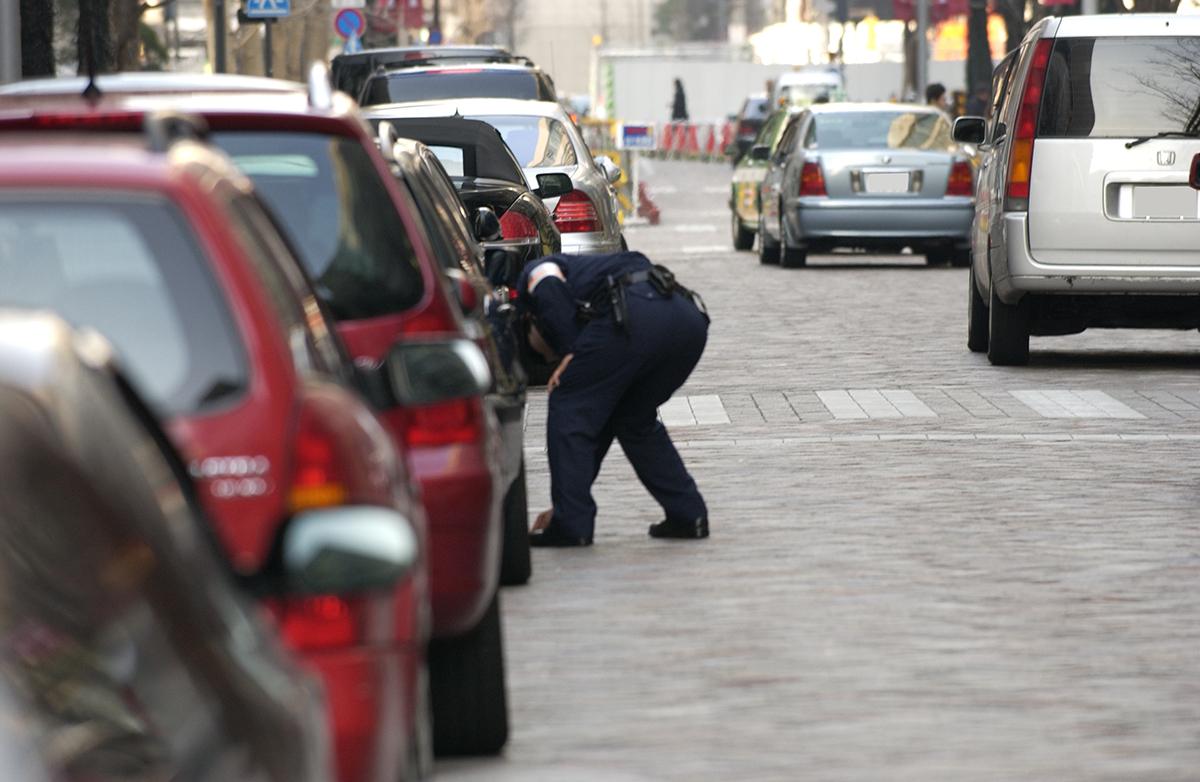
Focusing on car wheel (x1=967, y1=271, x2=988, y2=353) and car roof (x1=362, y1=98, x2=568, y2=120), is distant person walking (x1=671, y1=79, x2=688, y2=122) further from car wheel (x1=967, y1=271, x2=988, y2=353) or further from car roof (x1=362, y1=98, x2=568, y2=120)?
car wheel (x1=967, y1=271, x2=988, y2=353)

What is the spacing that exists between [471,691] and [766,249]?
2292 cm

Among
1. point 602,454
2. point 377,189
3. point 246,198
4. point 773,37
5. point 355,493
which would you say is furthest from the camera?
point 773,37

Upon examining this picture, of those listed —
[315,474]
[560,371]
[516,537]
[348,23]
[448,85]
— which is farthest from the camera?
[348,23]

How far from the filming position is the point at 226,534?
158 inches

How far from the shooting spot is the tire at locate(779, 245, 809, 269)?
91.9 feet

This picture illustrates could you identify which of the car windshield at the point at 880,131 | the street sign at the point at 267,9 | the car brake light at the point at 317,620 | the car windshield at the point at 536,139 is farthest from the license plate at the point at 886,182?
the car brake light at the point at 317,620

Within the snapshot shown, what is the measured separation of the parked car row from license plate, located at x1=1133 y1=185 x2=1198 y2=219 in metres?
9.75

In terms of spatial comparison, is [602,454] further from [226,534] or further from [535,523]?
[226,534]

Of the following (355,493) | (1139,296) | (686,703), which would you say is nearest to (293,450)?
(355,493)

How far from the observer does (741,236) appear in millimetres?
32062

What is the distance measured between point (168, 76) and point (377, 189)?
157cm

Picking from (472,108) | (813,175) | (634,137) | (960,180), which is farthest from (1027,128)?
(634,137)

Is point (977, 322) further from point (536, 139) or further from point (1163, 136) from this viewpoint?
point (536, 139)

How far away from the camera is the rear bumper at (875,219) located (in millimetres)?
26344
